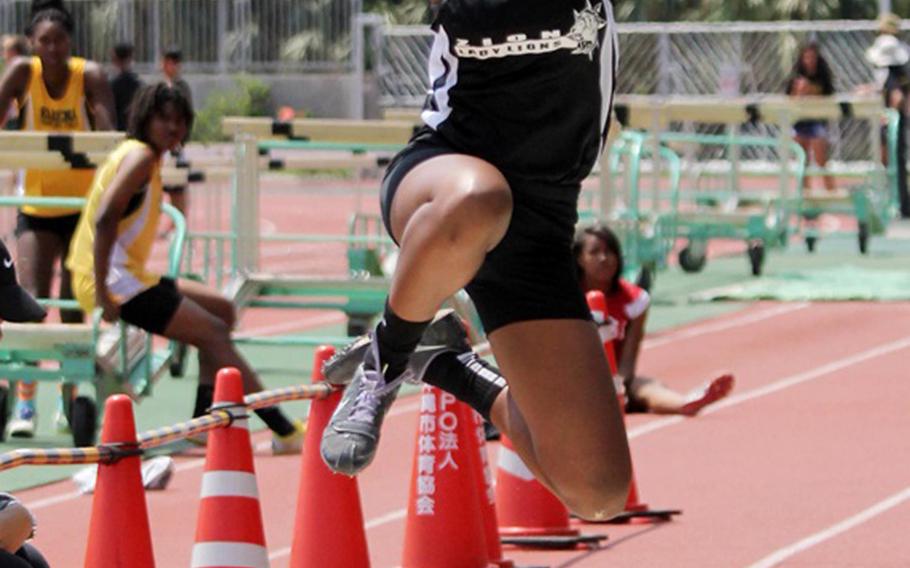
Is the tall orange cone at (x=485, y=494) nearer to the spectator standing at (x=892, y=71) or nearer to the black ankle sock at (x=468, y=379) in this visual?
the black ankle sock at (x=468, y=379)

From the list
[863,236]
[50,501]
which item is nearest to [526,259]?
[50,501]

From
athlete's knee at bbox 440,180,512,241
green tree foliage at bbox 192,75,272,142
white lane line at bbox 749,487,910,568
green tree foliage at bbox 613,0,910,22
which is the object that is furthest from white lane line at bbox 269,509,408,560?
green tree foliage at bbox 613,0,910,22

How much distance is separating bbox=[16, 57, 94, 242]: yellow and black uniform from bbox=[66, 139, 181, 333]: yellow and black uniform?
130 centimetres

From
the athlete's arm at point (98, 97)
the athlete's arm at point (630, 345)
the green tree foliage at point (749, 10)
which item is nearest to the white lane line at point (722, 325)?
the athlete's arm at point (630, 345)

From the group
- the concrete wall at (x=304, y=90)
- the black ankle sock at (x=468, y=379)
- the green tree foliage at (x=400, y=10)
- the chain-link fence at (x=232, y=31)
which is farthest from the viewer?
the chain-link fence at (x=232, y=31)

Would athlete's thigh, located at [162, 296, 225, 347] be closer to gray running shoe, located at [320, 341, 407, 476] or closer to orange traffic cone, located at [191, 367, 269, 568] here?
orange traffic cone, located at [191, 367, 269, 568]

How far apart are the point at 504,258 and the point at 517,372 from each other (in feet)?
1.09

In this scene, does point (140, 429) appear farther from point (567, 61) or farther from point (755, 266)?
point (755, 266)

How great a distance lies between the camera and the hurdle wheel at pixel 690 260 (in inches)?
812

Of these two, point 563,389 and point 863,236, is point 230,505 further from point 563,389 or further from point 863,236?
point 863,236

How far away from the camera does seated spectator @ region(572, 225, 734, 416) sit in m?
12.0

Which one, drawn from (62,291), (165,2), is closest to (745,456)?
(62,291)

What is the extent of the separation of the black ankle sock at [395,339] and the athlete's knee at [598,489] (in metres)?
0.58

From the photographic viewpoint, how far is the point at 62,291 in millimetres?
12578
